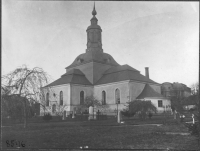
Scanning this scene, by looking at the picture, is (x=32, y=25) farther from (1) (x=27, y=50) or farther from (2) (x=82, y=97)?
(2) (x=82, y=97)

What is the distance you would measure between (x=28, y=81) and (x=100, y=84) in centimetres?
3277

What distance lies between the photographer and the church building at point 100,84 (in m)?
42.9

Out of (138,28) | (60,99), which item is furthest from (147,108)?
(60,99)

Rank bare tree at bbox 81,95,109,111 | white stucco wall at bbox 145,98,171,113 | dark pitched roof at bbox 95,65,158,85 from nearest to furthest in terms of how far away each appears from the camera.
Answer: white stucco wall at bbox 145,98,171,113 → bare tree at bbox 81,95,109,111 → dark pitched roof at bbox 95,65,158,85

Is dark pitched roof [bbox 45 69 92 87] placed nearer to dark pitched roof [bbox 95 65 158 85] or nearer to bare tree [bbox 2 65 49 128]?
dark pitched roof [bbox 95 65 158 85]

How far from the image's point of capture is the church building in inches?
1690

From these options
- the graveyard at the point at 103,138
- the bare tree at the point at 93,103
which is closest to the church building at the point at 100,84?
the bare tree at the point at 93,103

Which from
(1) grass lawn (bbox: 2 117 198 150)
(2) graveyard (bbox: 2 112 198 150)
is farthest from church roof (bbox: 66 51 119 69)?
(1) grass lawn (bbox: 2 117 198 150)

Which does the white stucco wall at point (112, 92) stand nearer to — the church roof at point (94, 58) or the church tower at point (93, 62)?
the church tower at point (93, 62)

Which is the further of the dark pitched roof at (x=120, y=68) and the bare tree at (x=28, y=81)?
the dark pitched roof at (x=120, y=68)

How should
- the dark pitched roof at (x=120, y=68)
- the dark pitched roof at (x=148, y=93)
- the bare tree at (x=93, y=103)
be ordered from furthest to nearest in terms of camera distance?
the dark pitched roof at (x=120, y=68)
the bare tree at (x=93, y=103)
the dark pitched roof at (x=148, y=93)

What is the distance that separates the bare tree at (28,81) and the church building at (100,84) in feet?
79.5

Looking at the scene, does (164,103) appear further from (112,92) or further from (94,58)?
(94,58)

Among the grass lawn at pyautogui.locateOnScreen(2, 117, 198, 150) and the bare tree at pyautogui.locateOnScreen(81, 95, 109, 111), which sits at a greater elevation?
the bare tree at pyautogui.locateOnScreen(81, 95, 109, 111)
